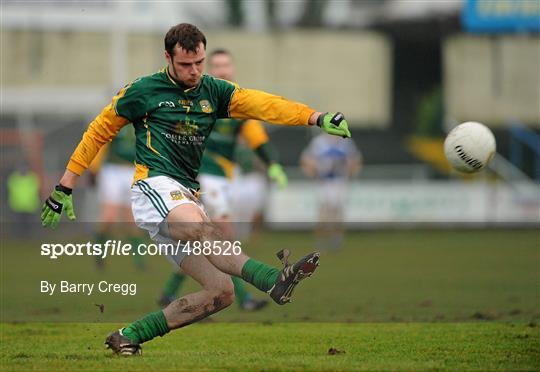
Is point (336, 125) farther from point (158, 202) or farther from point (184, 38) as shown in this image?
point (158, 202)

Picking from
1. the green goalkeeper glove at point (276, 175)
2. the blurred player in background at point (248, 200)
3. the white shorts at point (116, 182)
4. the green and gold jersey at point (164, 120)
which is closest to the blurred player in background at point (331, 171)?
the blurred player in background at point (248, 200)

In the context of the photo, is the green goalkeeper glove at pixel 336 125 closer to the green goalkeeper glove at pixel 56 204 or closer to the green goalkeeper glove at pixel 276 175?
the green goalkeeper glove at pixel 56 204

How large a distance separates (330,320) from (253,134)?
2607 mm

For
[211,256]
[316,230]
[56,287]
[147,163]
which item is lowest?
[316,230]

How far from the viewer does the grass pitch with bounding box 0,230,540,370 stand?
7.41 m

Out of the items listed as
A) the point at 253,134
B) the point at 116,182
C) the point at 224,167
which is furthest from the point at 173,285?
the point at 116,182

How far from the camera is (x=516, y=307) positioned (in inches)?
443

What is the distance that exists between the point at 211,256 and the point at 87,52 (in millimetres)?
24857

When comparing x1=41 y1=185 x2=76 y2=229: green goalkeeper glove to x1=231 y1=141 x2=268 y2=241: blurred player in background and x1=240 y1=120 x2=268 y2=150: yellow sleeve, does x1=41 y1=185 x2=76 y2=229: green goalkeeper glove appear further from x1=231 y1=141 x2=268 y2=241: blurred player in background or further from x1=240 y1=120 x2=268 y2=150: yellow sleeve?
x1=231 y1=141 x2=268 y2=241: blurred player in background

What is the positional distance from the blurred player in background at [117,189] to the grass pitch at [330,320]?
0.56m

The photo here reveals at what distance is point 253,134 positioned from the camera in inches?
470

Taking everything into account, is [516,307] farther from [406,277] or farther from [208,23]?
[208,23]

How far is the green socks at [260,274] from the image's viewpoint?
713 centimetres

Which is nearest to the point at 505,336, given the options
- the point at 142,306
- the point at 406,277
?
the point at 142,306
